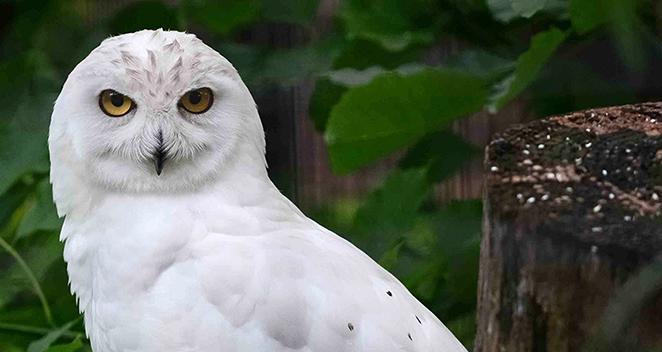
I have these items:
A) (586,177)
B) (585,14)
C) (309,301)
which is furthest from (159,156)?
(585,14)

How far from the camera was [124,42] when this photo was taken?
1.96 m

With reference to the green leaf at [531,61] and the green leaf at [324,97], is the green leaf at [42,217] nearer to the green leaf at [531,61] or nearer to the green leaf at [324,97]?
the green leaf at [324,97]

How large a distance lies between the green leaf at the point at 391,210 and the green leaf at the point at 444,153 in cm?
29

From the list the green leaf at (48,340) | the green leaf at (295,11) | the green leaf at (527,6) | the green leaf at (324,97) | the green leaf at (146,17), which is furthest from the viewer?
the green leaf at (146,17)

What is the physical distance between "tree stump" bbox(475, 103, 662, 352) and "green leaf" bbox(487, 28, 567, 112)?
0.65m

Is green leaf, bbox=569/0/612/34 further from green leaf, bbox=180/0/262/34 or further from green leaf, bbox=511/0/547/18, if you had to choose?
green leaf, bbox=180/0/262/34

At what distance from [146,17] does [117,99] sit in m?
1.23

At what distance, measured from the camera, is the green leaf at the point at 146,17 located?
3122 mm

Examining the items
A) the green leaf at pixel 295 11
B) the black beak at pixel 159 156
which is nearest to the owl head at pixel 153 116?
the black beak at pixel 159 156

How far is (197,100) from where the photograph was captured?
1.97 metres

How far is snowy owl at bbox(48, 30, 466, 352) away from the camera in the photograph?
1820 mm

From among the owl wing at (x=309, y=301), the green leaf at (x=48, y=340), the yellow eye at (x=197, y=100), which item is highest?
the yellow eye at (x=197, y=100)

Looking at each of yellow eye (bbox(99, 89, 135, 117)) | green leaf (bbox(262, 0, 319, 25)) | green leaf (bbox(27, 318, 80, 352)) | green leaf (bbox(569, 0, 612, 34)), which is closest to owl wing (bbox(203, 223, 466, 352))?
yellow eye (bbox(99, 89, 135, 117))

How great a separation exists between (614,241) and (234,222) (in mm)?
740
